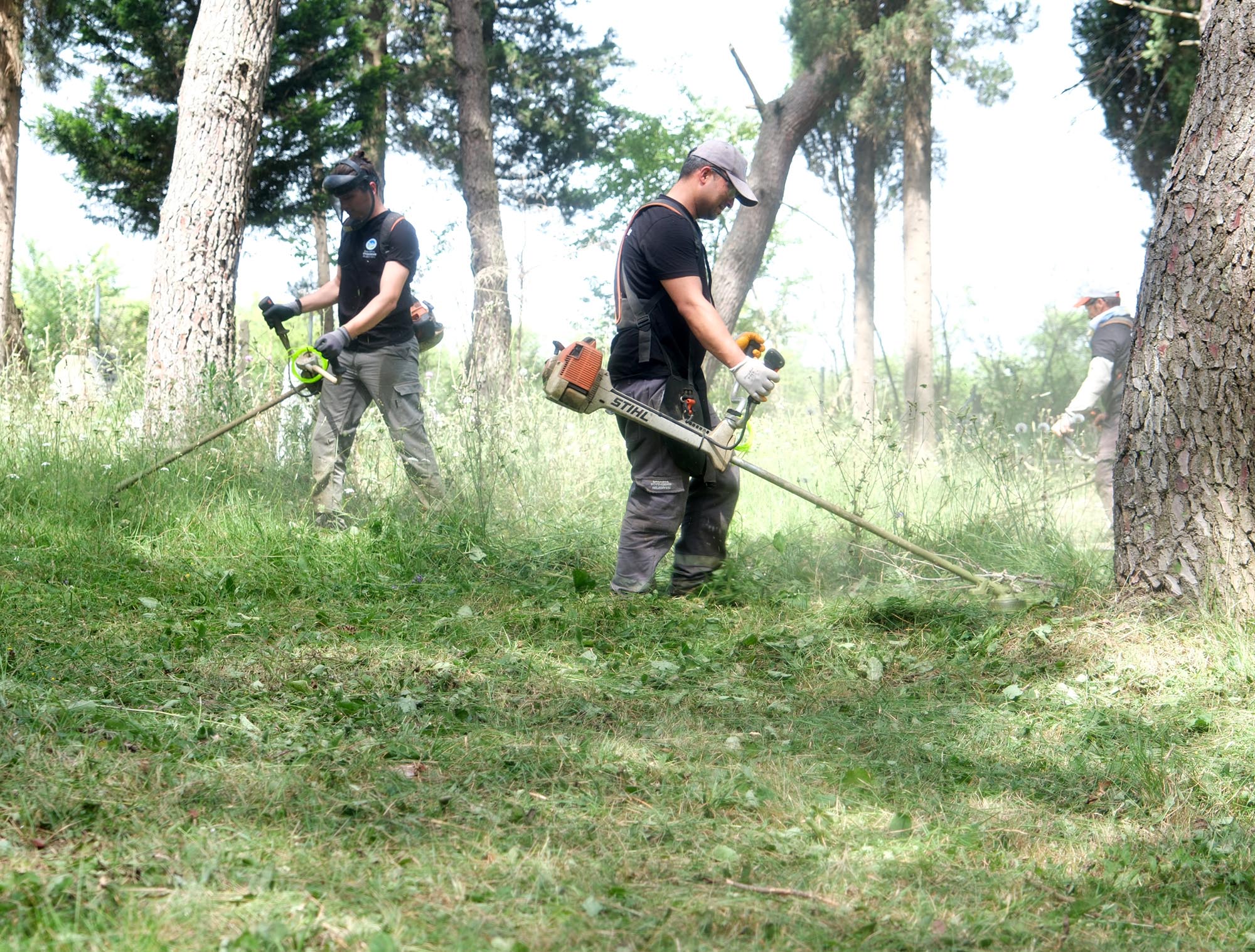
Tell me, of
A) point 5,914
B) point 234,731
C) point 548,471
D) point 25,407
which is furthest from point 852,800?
point 25,407

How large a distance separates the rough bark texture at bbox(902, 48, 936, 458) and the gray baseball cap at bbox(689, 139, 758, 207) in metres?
8.70

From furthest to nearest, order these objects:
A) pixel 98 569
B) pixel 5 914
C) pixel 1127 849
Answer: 1. pixel 98 569
2. pixel 1127 849
3. pixel 5 914

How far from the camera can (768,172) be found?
12258 millimetres

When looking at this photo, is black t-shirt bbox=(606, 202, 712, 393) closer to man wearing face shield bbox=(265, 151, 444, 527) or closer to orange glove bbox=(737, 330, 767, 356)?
orange glove bbox=(737, 330, 767, 356)

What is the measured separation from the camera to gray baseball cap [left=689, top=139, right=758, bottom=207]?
465 cm

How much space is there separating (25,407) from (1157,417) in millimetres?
5925

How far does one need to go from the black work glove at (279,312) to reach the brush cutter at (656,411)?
1.79 m

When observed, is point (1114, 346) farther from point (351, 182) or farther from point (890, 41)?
point (890, 41)

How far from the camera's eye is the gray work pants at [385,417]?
587 cm

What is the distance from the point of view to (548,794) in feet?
8.80

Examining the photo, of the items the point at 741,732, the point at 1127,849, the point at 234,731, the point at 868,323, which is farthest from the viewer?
the point at 868,323

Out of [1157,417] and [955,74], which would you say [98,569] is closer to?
[1157,417]

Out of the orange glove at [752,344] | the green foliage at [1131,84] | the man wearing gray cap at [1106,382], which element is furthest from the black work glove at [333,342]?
the green foliage at [1131,84]

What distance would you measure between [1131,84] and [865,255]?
6.26 metres
